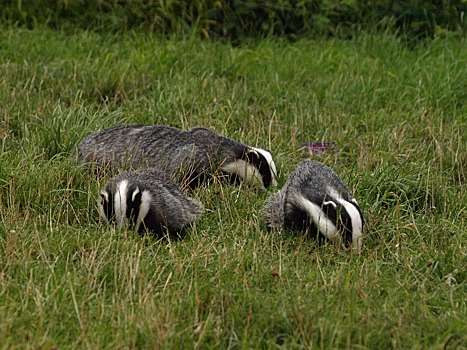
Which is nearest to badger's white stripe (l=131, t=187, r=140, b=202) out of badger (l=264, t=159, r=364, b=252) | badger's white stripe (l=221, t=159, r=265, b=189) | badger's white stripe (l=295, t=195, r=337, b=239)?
badger (l=264, t=159, r=364, b=252)

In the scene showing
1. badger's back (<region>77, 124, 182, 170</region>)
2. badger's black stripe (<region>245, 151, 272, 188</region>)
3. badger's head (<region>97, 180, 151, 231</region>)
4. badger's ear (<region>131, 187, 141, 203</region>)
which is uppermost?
badger's ear (<region>131, 187, 141, 203</region>)

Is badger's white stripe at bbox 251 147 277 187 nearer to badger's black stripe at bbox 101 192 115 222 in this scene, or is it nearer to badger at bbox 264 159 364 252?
badger at bbox 264 159 364 252

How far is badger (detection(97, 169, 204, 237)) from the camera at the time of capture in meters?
5.06

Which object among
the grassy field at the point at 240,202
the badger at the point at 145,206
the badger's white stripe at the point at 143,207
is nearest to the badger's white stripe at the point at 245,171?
the grassy field at the point at 240,202

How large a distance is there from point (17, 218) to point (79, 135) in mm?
1540

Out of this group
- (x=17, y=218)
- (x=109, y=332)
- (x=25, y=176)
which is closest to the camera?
(x=109, y=332)

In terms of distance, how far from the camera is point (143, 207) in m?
5.10

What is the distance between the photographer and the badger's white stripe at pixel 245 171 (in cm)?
604

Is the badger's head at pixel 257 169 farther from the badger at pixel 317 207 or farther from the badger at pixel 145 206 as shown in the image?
the badger at pixel 145 206

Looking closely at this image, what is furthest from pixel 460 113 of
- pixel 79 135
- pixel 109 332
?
pixel 109 332

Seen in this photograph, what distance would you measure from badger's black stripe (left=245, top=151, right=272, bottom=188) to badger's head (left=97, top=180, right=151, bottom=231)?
1110 mm

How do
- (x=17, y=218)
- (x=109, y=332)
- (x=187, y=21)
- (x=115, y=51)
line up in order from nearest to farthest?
1. (x=109, y=332)
2. (x=17, y=218)
3. (x=115, y=51)
4. (x=187, y=21)

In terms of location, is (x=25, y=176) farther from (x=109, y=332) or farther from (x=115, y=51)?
(x=115, y=51)

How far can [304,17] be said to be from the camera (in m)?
9.09
